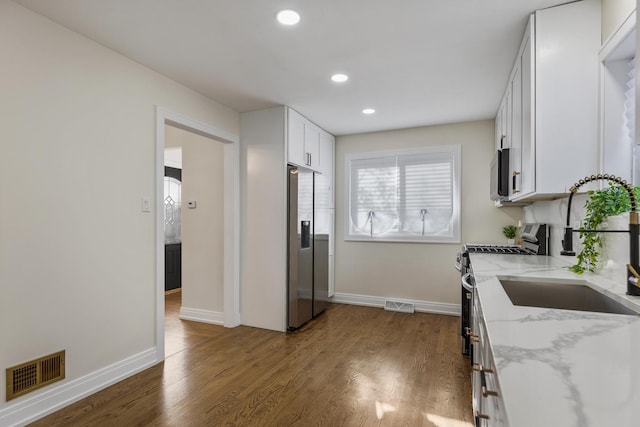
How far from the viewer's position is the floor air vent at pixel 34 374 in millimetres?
1860

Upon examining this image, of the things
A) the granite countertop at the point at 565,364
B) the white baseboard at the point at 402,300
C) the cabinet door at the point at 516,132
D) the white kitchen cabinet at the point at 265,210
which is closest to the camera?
the granite countertop at the point at 565,364

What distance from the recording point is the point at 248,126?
3754 mm

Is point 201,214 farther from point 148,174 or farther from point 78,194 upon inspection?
point 78,194

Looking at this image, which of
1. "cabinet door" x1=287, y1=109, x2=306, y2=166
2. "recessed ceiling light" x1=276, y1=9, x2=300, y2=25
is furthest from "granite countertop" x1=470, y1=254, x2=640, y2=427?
"cabinet door" x1=287, y1=109, x2=306, y2=166

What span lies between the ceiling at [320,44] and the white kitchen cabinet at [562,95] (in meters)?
0.16

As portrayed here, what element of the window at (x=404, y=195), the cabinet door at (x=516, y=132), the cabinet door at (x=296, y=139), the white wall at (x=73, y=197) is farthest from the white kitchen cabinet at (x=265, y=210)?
the cabinet door at (x=516, y=132)


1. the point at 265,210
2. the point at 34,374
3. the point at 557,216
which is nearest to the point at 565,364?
the point at 557,216

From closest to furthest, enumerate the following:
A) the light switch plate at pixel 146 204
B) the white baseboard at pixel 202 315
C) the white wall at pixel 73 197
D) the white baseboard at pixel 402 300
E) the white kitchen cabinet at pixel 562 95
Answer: the white kitchen cabinet at pixel 562 95 → the white wall at pixel 73 197 → the light switch plate at pixel 146 204 → the white baseboard at pixel 202 315 → the white baseboard at pixel 402 300

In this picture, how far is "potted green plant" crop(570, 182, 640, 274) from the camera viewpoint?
1496 millimetres

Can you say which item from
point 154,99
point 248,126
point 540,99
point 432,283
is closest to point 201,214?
point 248,126

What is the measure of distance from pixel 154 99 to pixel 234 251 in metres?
1.71

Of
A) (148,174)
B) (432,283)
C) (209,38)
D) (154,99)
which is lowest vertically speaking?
(432,283)

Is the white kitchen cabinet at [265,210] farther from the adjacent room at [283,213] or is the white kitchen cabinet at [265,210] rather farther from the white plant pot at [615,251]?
the white plant pot at [615,251]

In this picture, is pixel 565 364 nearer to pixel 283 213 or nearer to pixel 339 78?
pixel 339 78
